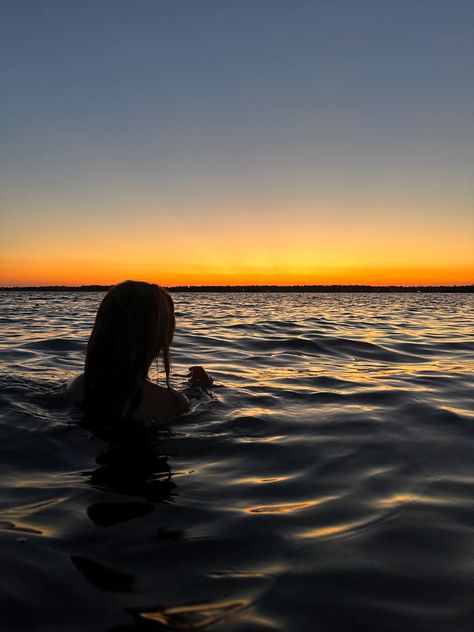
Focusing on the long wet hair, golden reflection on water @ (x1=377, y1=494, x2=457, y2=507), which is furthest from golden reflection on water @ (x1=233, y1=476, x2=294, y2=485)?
the long wet hair

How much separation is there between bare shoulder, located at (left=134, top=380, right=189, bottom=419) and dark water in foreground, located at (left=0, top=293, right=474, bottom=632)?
1.01 feet

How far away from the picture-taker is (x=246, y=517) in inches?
129

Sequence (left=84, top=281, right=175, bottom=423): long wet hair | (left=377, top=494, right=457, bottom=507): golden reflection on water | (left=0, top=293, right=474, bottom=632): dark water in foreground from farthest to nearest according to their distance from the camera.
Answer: (left=84, top=281, right=175, bottom=423): long wet hair
(left=377, top=494, right=457, bottom=507): golden reflection on water
(left=0, top=293, right=474, bottom=632): dark water in foreground

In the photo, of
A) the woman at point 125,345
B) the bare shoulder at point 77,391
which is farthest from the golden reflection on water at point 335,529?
the bare shoulder at point 77,391

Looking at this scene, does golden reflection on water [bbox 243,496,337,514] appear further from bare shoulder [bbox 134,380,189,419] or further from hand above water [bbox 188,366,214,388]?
hand above water [bbox 188,366,214,388]

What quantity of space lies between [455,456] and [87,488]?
10.5ft

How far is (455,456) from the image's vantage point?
15.1 ft

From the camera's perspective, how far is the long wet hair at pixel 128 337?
4.75 metres

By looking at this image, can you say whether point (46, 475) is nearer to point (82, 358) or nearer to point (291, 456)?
point (291, 456)

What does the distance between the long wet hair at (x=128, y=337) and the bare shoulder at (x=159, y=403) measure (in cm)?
26

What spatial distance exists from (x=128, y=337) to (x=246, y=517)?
2162mm

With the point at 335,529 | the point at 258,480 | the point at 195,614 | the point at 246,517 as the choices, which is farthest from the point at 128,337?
the point at 195,614

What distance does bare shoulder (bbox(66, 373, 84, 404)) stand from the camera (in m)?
5.85

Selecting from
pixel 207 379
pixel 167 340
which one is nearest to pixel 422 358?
pixel 207 379
